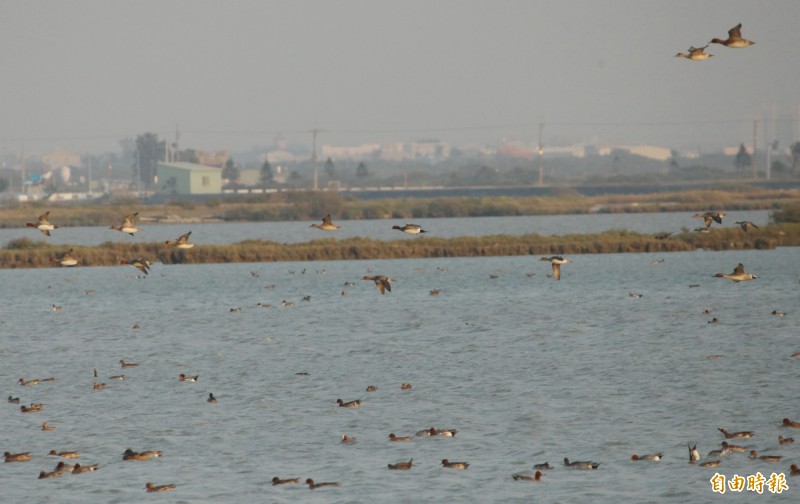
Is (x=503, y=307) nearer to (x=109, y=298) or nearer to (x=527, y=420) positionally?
(x=109, y=298)

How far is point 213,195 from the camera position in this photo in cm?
19812

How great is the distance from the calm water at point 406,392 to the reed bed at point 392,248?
416 inches

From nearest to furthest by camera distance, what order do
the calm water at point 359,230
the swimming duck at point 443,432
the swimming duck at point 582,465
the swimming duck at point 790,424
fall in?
1. the swimming duck at point 582,465
2. the swimming duck at point 443,432
3. the swimming duck at point 790,424
4. the calm water at point 359,230

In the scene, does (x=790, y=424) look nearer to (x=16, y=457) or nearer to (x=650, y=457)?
(x=650, y=457)

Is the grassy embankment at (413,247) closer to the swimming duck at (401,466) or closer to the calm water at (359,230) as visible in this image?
the calm water at (359,230)

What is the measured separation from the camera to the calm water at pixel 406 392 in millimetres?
24688

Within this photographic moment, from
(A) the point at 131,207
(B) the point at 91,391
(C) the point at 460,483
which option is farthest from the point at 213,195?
(C) the point at 460,483

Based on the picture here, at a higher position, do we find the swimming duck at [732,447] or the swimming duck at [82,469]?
the swimming duck at [732,447]

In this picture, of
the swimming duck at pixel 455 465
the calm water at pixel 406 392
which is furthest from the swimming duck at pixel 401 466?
the swimming duck at pixel 455 465

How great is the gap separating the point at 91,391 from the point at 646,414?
14101mm

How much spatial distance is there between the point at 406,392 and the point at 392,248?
44.9 metres

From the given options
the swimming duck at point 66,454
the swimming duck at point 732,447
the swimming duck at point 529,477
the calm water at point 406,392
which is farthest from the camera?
the swimming duck at point 66,454

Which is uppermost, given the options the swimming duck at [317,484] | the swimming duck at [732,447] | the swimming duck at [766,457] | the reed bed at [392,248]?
the reed bed at [392,248]

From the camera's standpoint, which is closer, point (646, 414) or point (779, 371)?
point (646, 414)
